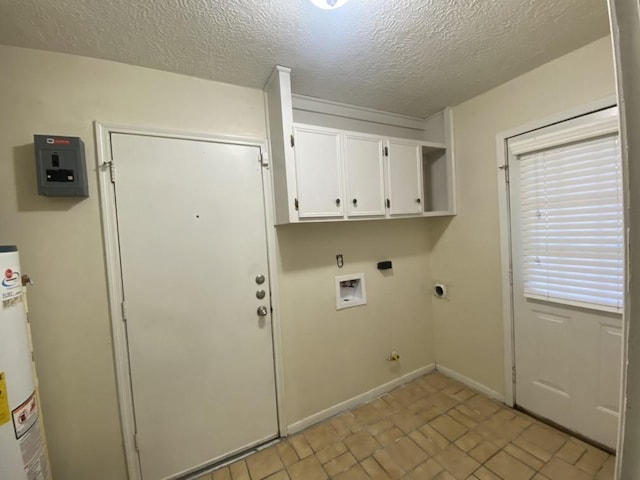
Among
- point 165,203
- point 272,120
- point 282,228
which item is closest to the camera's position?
point 165,203

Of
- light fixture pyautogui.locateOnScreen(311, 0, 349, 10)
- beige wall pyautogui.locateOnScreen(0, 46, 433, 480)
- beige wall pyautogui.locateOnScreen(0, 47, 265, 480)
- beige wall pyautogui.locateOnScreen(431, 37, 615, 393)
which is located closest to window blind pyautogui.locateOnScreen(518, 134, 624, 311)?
beige wall pyautogui.locateOnScreen(431, 37, 615, 393)

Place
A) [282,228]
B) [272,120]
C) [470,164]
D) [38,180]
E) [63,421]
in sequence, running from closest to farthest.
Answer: [38,180], [63,421], [272,120], [282,228], [470,164]

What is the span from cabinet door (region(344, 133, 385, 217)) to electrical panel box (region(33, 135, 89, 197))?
1.48 m

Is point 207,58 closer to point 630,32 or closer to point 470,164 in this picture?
point 630,32

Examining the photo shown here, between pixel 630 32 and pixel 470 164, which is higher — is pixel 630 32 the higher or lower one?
the lower one

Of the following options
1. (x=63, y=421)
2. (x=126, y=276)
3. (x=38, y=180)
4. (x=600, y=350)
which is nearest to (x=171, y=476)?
(x=63, y=421)

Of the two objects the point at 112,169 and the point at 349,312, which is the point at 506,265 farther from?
the point at 112,169

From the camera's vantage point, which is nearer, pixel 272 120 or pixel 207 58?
pixel 207 58

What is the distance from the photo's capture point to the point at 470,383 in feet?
7.66

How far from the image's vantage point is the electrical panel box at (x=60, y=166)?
51.1 inches

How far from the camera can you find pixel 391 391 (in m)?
2.35

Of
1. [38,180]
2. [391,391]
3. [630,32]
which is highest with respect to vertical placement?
[38,180]

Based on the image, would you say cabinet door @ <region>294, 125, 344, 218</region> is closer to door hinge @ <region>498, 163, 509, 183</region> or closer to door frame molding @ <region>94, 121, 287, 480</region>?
door frame molding @ <region>94, 121, 287, 480</region>

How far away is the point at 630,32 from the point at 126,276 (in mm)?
1931
